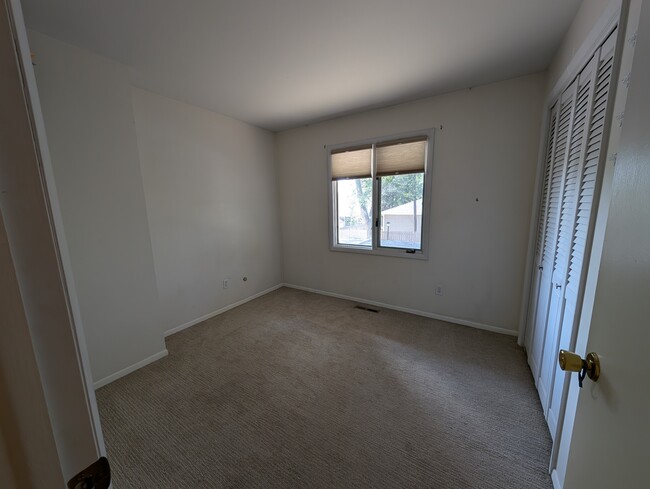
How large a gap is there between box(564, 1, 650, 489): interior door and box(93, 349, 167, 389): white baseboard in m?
2.94

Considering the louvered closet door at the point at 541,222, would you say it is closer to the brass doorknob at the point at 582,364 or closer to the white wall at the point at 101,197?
the brass doorknob at the point at 582,364

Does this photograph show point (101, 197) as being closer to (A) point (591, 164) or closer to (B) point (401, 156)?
(B) point (401, 156)

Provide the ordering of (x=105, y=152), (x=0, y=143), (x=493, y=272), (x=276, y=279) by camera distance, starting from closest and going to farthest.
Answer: (x=0, y=143) < (x=105, y=152) < (x=493, y=272) < (x=276, y=279)

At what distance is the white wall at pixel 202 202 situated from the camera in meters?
2.71

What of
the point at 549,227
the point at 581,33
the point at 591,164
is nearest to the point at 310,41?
the point at 581,33

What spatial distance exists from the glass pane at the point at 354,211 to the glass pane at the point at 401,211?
0.69ft

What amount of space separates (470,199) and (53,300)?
126 inches

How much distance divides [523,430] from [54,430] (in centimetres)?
228

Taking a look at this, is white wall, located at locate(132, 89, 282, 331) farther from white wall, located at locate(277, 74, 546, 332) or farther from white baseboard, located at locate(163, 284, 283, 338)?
white wall, located at locate(277, 74, 546, 332)

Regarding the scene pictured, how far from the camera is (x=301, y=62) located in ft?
7.10

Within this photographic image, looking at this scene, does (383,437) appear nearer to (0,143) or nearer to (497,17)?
(0,143)

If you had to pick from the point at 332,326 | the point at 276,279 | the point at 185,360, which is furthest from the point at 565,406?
the point at 276,279

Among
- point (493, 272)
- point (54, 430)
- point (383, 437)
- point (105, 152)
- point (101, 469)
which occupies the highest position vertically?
Answer: point (105, 152)

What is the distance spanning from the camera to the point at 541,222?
87.7 inches
